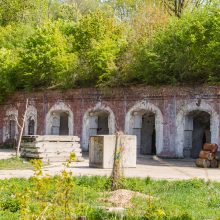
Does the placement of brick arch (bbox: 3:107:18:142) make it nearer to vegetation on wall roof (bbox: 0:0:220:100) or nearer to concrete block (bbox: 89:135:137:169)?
vegetation on wall roof (bbox: 0:0:220:100)

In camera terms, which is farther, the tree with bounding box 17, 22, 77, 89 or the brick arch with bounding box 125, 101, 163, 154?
the tree with bounding box 17, 22, 77, 89

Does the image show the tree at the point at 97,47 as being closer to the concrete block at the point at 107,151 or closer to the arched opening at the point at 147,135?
the arched opening at the point at 147,135

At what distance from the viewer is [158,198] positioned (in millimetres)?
10617

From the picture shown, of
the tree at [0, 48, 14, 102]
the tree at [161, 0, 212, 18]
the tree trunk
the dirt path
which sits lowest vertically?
the dirt path

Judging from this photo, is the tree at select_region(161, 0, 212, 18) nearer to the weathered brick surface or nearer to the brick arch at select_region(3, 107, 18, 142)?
the weathered brick surface

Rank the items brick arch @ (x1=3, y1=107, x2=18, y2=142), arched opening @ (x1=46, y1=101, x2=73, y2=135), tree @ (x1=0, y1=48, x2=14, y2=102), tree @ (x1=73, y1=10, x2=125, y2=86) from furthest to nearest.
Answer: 1. brick arch @ (x1=3, y1=107, x2=18, y2=142)
2. tree @ (x1=0, y1=48, x2=14, y2=102)
3. arched opening @ (x1=46, y1=101, x2=73, y2=135)
4. tree @ (x1=73, y1=10, x2=125, y2=86)

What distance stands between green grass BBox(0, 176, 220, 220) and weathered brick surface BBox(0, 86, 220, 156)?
9.93 metres

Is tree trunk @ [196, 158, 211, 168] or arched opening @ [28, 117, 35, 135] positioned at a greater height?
arched opening @ [28, 117, 35, 135]

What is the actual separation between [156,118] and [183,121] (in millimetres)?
1329

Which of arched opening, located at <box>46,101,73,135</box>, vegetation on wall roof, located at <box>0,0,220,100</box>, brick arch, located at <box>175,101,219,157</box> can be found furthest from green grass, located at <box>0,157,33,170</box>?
arched opening, located at <box>46,101,73,135</box>

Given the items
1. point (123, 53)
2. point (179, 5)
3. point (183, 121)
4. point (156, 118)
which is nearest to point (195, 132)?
point (183, 121)

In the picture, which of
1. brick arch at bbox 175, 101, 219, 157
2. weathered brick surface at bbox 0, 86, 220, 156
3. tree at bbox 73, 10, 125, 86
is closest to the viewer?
brick arch at bbox 175, 101, 219, 157

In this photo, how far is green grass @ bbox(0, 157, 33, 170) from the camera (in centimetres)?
1831

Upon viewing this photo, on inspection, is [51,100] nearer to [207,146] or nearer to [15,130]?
[15,130]
